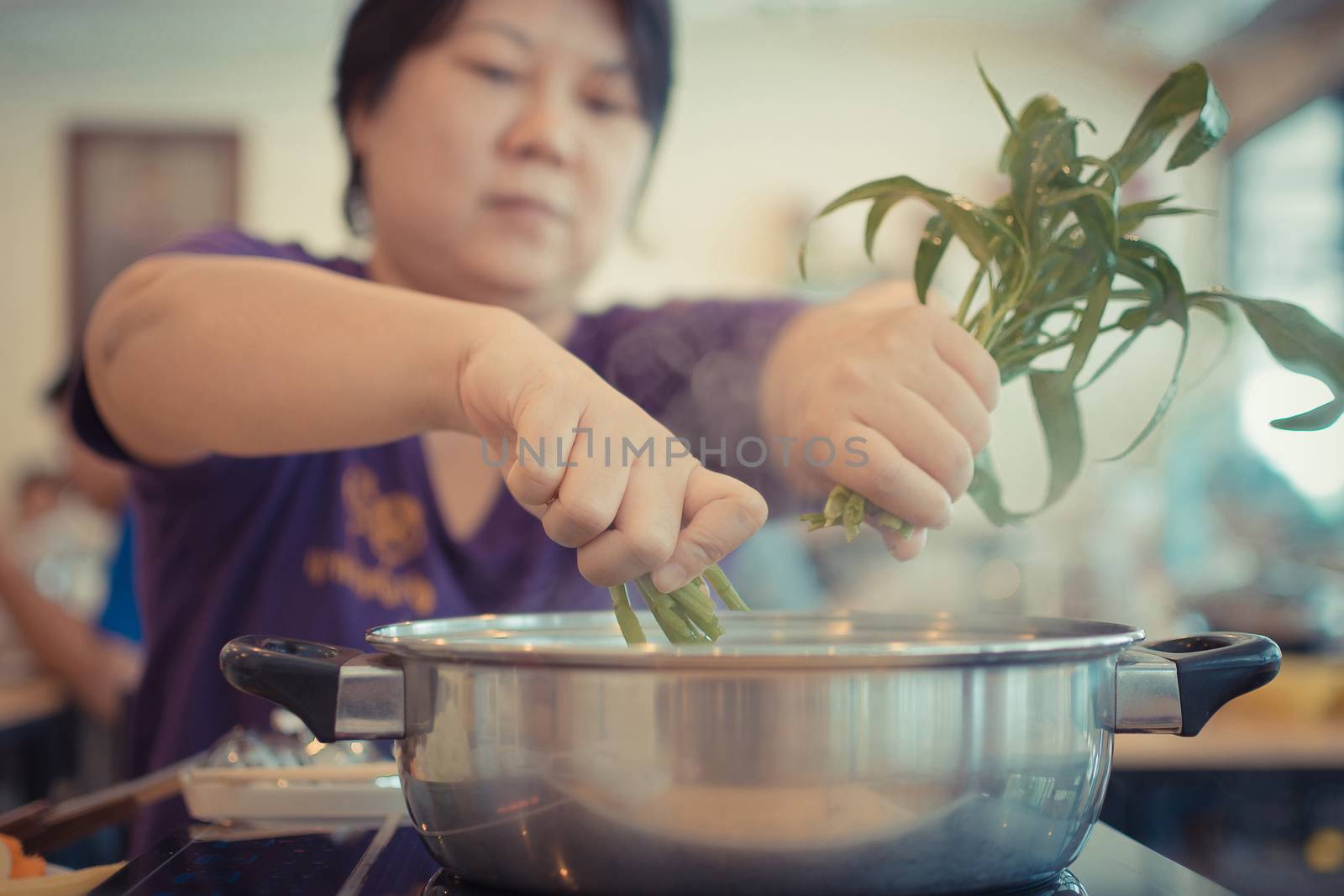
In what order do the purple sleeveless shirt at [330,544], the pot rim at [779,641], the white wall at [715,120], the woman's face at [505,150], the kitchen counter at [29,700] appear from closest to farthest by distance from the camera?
the pot rim at [779,641] → the woman's face at [505,150] → the purple sleeveless shirt at [330,544] → the kitchen counter at [29,700] → the white wall at [715,120]

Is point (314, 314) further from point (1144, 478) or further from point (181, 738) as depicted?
point (1144, 478)

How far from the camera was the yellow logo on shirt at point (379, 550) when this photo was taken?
31.9 inches

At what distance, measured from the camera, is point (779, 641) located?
539mm

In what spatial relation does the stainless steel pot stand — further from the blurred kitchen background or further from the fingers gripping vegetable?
the blurred kitchen background

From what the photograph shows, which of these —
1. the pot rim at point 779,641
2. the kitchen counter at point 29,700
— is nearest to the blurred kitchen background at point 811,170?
the kitchen counter at point 29,700

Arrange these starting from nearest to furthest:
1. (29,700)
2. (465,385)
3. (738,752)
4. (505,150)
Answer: (738,752) < (465,385) < (505,150) < (29,700)

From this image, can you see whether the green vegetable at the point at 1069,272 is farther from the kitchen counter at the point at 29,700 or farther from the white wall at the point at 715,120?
the white wall at the point at 715,120

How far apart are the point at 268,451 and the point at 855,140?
11.3ft

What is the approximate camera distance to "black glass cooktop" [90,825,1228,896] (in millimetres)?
393

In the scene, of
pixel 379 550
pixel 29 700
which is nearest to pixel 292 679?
pixel 379 550

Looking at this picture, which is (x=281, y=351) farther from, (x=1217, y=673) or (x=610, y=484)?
(x=1217, y=673)

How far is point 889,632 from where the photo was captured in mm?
534

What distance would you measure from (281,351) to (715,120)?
3.35 m

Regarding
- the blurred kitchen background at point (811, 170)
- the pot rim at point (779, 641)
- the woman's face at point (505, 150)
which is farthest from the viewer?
the blurred kitchen background at point (811, 170)
